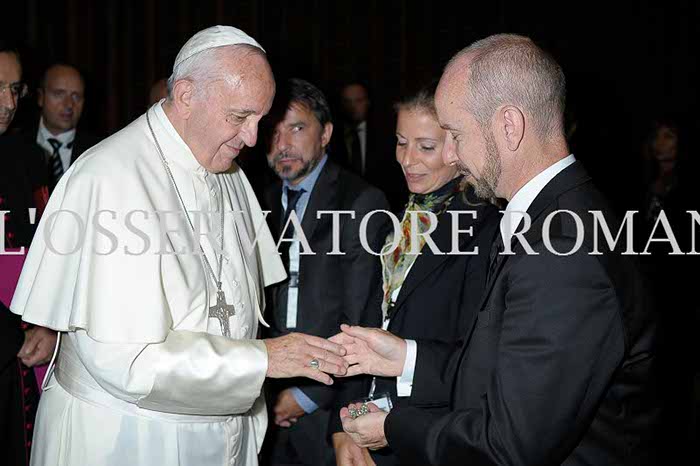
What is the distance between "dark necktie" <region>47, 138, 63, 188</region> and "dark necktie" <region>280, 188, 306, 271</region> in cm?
209

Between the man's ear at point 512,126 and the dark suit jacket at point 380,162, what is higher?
the dark suit jacket at point 380,162

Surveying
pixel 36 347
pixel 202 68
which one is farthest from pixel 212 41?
pixel 36 347

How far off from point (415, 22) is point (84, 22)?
2873 mm

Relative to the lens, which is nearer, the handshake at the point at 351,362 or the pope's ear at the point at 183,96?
the handshake at the point at 351,362

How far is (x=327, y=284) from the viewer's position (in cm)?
312

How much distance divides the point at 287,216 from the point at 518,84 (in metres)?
1.60

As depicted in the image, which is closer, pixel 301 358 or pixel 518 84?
pixel 518 84

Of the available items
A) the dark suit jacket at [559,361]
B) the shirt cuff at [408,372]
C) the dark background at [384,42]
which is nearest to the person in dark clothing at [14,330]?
the shirt cuff at [408,372]

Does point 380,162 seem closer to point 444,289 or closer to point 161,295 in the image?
point 444,289

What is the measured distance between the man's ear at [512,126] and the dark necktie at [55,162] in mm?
3590

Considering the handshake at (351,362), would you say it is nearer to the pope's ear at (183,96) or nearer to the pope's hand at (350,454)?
the pope's hand at (350,454)

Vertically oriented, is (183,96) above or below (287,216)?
above

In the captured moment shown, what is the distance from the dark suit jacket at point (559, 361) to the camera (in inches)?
67.0

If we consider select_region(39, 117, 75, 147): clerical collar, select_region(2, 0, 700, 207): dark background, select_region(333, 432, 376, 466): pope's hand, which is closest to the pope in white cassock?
select_region(333, 432, 376, 466): pope's hand
